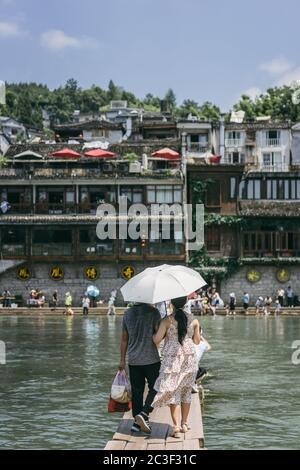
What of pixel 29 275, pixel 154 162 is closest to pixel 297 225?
pixel 154 162

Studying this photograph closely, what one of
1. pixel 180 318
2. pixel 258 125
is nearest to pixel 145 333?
pixel 180 318

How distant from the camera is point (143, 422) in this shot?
534 inches

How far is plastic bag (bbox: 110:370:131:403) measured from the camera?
14.0 m

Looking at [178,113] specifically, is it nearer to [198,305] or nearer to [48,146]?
[48,146]

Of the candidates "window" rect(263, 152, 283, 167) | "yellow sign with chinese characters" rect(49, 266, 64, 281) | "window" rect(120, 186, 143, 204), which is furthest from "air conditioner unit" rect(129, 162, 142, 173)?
"window" rect(263, 152, 283, 167)

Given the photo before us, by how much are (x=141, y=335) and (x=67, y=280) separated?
49690mm

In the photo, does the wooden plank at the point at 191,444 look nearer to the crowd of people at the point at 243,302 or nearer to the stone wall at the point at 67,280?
the crowd of people at the point at 243,302

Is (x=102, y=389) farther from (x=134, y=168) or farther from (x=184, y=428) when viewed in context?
(x=134, y=168)

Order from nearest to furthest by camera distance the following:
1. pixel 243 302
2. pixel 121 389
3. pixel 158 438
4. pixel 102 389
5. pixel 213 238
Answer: pixel 158 438 < pixel 121 389 < pixel 102 389 < pixel 243 302 < pixel 213 238

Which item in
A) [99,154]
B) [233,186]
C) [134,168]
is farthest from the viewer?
[99,154]

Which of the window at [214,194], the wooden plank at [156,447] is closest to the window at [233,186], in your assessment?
the window at [214,194]

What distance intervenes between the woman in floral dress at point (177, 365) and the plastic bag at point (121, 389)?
48 centimetres

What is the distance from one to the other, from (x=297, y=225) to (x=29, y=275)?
17120mm

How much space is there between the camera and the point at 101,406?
2111cm
